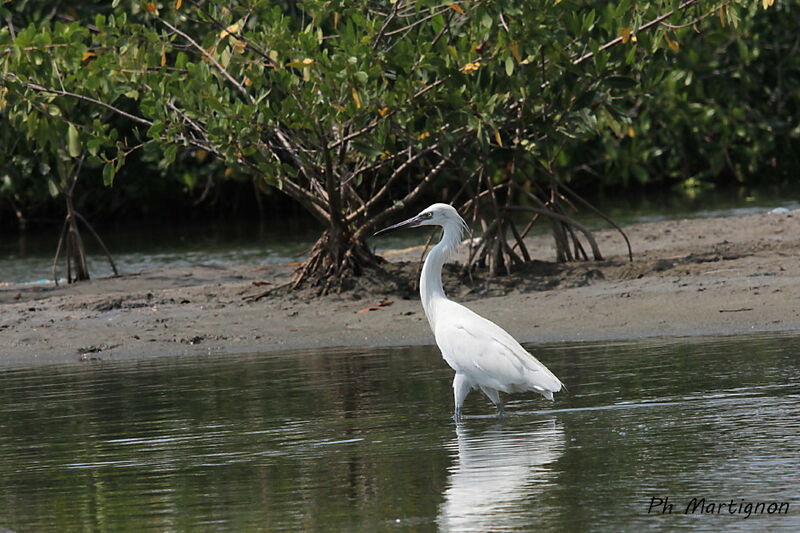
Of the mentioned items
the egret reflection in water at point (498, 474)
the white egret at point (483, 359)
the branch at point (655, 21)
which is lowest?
the egret reflection in water at point (498, 474)

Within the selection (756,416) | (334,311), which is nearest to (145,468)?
(756,416)

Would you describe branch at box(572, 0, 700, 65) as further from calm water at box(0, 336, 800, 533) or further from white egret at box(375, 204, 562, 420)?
white egret at box(375, 204, 562, 420)

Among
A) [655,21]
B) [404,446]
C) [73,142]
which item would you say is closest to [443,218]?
[404,446]

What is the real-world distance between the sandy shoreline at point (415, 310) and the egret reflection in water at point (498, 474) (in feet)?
13.0

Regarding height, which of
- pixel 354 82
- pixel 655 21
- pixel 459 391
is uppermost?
pixel 655 21

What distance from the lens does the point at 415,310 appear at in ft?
41.7

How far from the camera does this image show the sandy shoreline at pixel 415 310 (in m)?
11.6

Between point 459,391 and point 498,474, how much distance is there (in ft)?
6.12

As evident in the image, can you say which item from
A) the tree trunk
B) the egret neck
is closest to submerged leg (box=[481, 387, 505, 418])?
the egret neck

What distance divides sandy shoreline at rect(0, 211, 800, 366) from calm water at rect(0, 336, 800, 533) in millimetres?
1089

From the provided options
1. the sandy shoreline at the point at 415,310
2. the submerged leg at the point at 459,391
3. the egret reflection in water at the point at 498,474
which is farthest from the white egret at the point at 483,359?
the sandy shoreline at the point at 415,310

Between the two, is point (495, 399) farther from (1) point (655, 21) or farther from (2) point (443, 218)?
(1) point (655, 21)

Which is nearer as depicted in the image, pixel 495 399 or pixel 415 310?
pixel 495 399

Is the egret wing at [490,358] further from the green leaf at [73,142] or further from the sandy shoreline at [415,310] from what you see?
the green leaf at [73,142]
